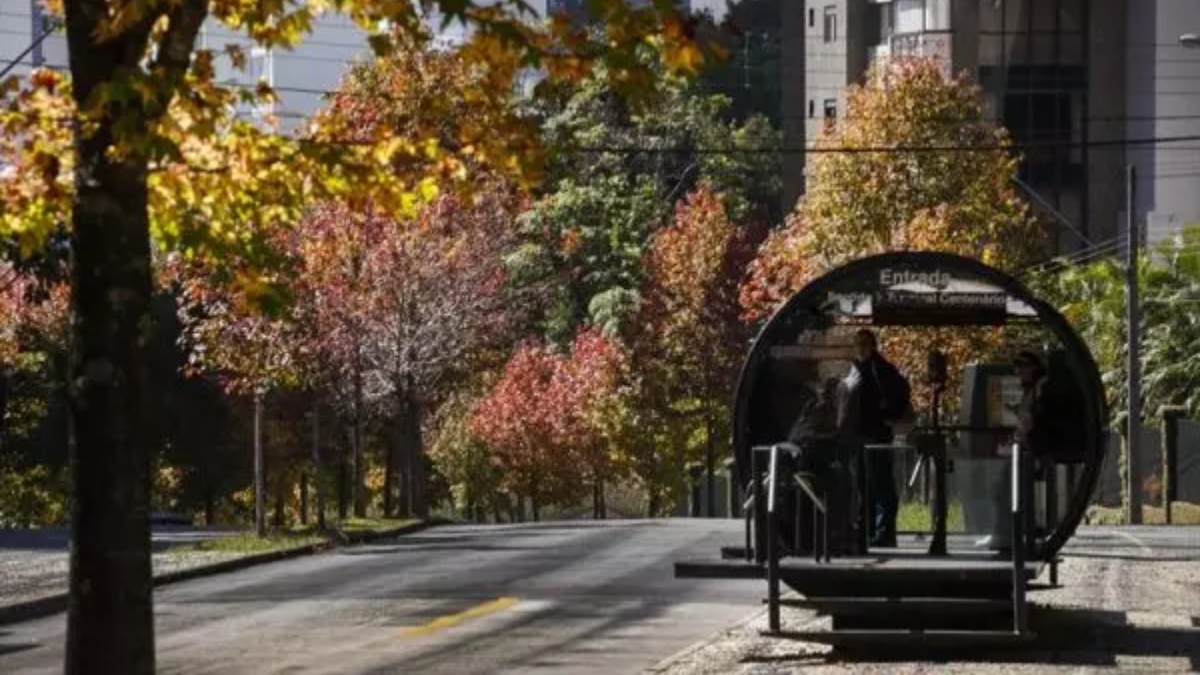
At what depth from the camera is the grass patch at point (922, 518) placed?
19844 millimetres

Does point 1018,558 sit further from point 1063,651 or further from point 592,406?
point 592,406

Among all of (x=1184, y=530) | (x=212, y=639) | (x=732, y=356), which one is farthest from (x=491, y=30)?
(x=732, y=356)

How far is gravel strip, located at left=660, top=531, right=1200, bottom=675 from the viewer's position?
1725 cm

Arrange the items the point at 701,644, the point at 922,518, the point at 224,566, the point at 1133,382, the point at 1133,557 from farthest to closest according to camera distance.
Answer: the point at 1133,382, the point at 224,566, the point at 1133,557, the point at 922,518, the point at 701,644

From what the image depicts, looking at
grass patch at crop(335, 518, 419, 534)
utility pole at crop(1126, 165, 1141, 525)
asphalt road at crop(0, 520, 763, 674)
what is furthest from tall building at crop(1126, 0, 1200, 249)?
asphalt road at crop(0, 520, 763, 674)

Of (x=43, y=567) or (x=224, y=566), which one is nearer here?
(x=43, y=567)

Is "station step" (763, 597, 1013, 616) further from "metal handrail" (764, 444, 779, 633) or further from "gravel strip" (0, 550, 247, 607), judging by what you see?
"gravel strip" (0, 550, 247, 607)

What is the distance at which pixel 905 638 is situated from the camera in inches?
718

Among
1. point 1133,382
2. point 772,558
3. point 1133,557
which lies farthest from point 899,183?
point 772,558

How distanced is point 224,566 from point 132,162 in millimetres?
20860

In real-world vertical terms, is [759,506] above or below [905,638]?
above

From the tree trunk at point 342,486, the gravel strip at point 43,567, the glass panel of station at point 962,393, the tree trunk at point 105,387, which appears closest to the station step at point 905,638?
the glass panel of station at point 962,393

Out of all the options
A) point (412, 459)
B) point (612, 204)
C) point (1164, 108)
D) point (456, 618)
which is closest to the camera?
point (456, 618)

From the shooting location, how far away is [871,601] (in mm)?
18516
